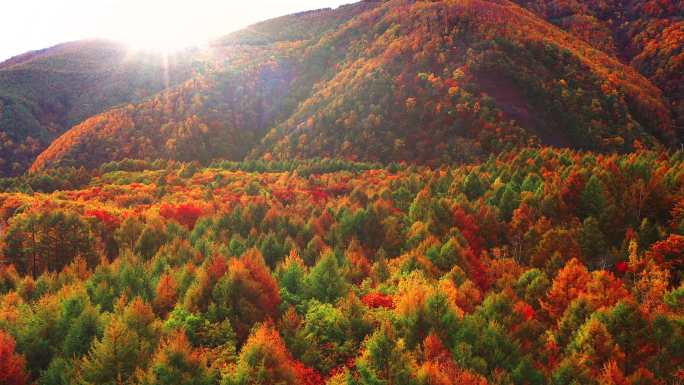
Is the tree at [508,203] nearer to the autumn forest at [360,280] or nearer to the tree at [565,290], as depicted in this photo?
the autumn forest at [360,280]

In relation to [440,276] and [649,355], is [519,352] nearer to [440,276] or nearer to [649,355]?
[649,355]

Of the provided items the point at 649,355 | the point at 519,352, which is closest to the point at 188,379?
the point at 519,352

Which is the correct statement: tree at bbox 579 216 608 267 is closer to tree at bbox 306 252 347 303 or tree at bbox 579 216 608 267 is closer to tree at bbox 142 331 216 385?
tree at bbox 306 252 347 303

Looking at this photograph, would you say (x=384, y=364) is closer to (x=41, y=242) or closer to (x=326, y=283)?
(x=326, y=283)

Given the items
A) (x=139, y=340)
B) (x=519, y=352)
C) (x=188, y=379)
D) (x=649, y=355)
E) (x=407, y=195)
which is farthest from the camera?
(x=407, y=195)

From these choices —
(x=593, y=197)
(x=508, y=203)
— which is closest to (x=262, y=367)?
(x=508, y=203)

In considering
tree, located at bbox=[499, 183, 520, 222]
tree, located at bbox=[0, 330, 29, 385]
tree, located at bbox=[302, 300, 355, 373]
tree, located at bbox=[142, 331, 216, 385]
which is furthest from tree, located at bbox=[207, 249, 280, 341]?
tree, located at bbox=[499, 183, 520, 222]
